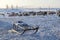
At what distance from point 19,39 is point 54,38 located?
47.2 inches

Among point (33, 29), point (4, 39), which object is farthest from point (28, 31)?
point (4, 39)

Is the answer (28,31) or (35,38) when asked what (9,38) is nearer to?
(35,38)

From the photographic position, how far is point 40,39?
519cm

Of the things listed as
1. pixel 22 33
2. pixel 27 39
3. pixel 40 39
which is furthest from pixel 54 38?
pixel 22 33

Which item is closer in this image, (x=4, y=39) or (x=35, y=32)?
(x=4, y=39)

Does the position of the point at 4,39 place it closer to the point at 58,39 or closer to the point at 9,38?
the point at 9,38

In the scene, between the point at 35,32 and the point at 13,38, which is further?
the point at 35,32

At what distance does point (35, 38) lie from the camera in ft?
17.6

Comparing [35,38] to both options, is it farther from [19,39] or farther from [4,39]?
[4,39]

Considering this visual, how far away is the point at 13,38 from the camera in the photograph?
5.34 metres

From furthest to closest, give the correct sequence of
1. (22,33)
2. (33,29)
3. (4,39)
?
(33,29), (22,33), (4,39)

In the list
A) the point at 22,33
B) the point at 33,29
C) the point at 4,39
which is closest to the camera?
the point at 4,39

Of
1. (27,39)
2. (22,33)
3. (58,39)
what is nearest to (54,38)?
(58,39)

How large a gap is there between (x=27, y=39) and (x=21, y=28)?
4.99 feet
